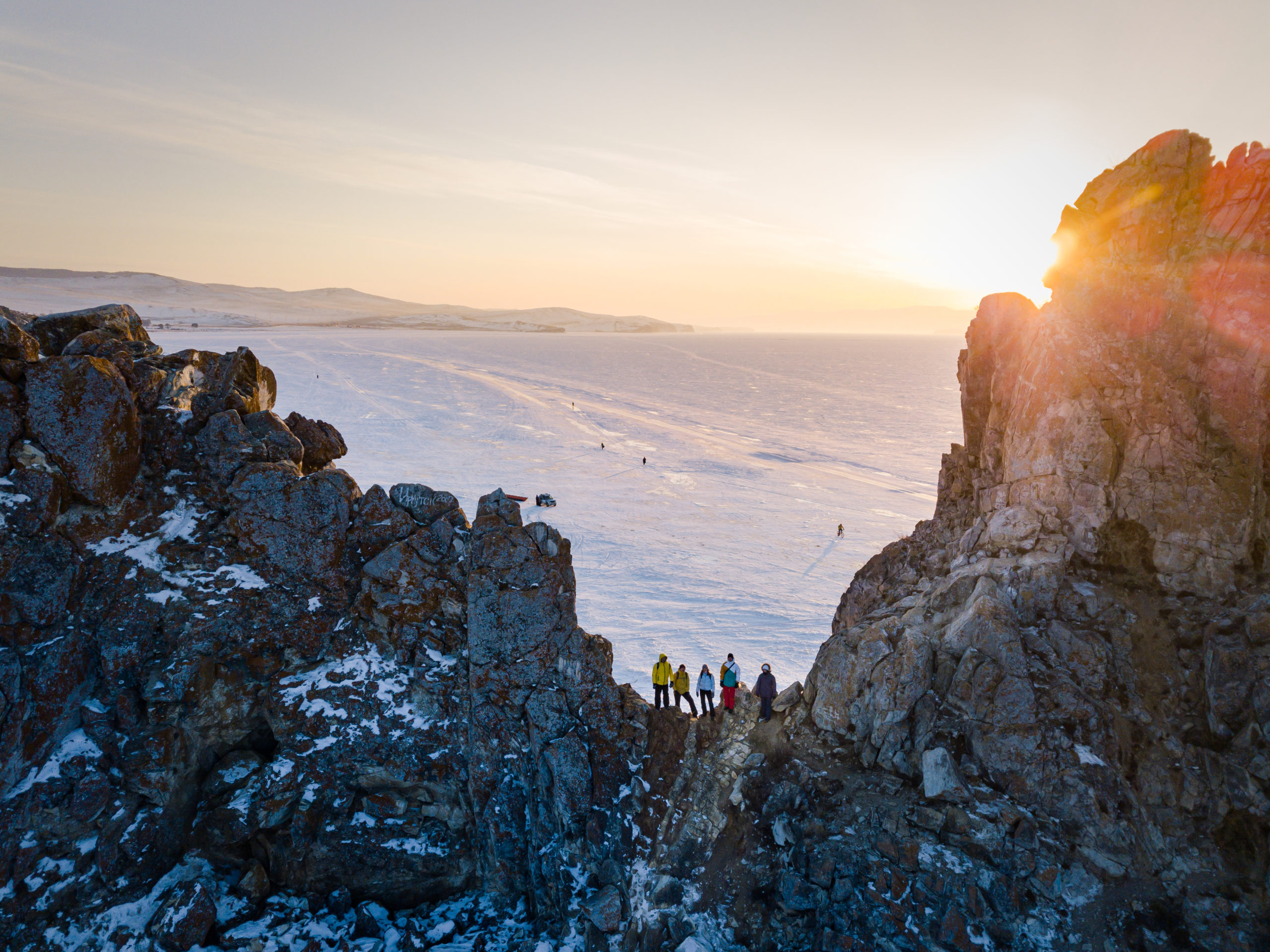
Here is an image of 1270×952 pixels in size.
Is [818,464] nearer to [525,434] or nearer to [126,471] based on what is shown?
[525,434]

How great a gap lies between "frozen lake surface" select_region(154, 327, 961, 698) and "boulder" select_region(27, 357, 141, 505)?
15894mm

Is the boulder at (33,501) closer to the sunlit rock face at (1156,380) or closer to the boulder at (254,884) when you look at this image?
the boulder at (254,884)

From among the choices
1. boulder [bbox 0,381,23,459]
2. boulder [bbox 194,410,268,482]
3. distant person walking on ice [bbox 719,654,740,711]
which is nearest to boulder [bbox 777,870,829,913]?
distant person walking on ice [bbox 719,654,740,711]

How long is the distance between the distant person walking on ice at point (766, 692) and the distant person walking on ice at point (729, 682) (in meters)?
0.59

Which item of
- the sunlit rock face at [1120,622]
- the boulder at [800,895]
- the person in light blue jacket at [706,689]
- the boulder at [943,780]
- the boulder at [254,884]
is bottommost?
the boulder at [254,884]

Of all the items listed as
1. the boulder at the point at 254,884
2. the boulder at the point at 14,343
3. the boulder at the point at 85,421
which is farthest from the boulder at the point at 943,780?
the boulder at the point at 14,343

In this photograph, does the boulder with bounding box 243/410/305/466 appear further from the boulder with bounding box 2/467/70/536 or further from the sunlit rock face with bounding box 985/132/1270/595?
the sunlit rock face with bounding box 985/132/1270/595

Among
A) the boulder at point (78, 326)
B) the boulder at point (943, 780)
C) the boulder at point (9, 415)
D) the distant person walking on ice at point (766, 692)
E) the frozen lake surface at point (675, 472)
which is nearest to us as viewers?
the boulder at point (943, 780)

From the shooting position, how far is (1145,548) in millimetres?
13445

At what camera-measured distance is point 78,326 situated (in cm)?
1588

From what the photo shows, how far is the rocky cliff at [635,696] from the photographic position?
11930 mm

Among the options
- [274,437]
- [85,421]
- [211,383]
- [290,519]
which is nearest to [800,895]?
[290,519]

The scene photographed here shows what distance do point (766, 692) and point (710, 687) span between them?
4.85 ft

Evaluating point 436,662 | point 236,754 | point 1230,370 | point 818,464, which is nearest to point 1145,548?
point 1230,370
